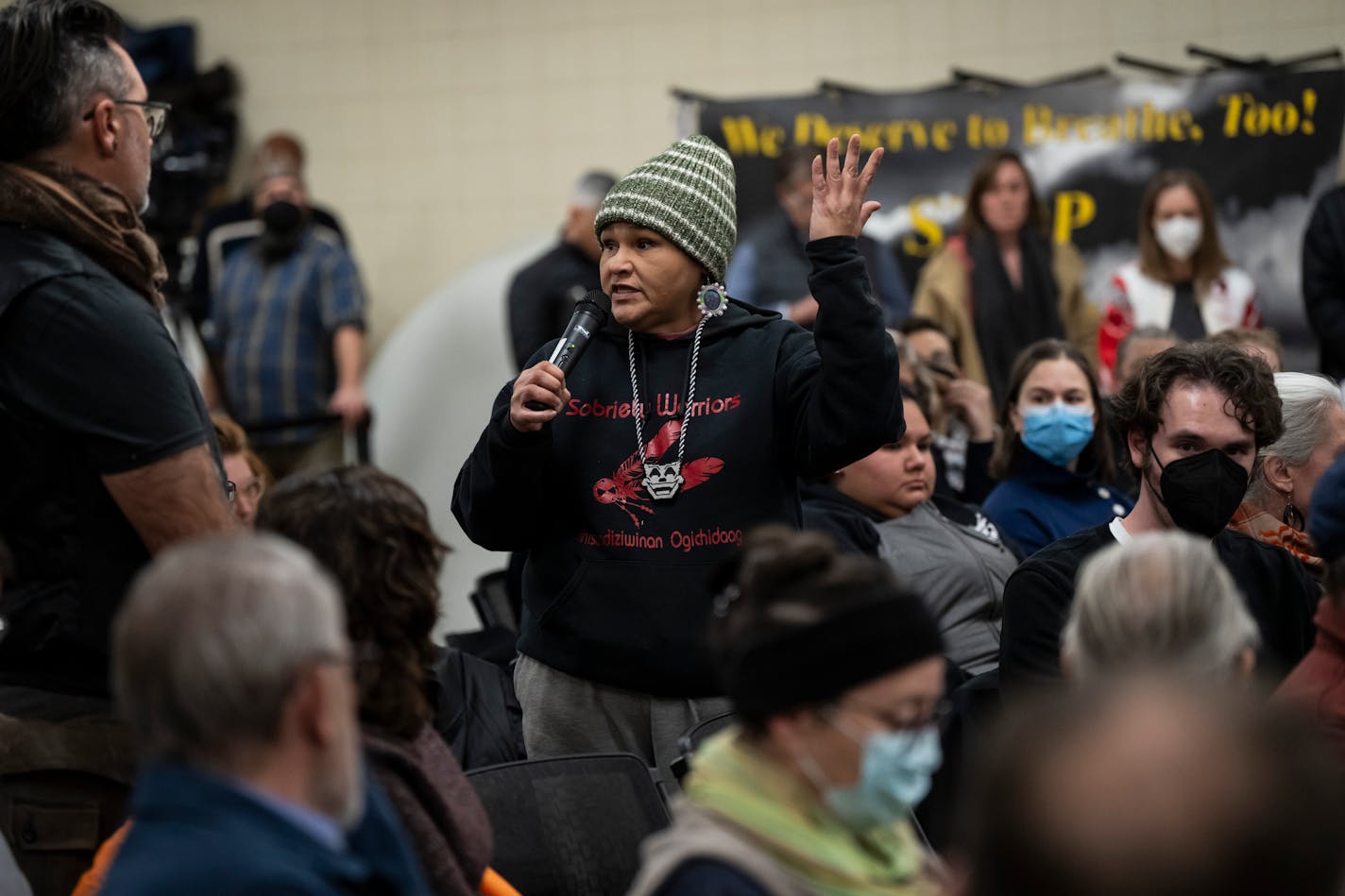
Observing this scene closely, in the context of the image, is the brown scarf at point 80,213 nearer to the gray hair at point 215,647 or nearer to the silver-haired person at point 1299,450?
the gray hair at point 215,647

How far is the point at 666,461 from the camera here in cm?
267

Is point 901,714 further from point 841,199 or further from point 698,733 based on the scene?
point 841,199

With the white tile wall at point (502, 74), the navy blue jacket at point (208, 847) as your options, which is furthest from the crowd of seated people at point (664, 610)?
the white tile wall at point (502, 74)

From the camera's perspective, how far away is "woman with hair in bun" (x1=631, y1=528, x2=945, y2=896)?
1692 millimetres

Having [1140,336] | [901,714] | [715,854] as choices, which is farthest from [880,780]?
[1140,336]

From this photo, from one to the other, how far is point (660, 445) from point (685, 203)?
386 mm

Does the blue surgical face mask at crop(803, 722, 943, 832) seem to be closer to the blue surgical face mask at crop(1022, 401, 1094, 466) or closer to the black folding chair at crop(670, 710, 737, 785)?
the black folding chair at crop(670, 710, 737, 785)

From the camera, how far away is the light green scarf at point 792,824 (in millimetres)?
1695

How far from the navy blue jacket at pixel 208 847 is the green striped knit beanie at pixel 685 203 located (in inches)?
55.8

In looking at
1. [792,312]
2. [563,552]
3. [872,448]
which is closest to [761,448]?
[872,448]

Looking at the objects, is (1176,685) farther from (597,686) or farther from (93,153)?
(93,153)

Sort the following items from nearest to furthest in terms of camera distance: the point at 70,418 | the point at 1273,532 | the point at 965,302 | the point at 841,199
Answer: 1. the point at 70,418
2. the point at 841,199
3. the point at 1273,532
4. the point at 965,302

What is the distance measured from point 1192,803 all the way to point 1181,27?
5.85 metres

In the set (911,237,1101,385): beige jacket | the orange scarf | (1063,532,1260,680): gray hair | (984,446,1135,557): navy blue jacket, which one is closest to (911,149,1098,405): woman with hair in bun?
(911,237,1101,385): beige jacket
